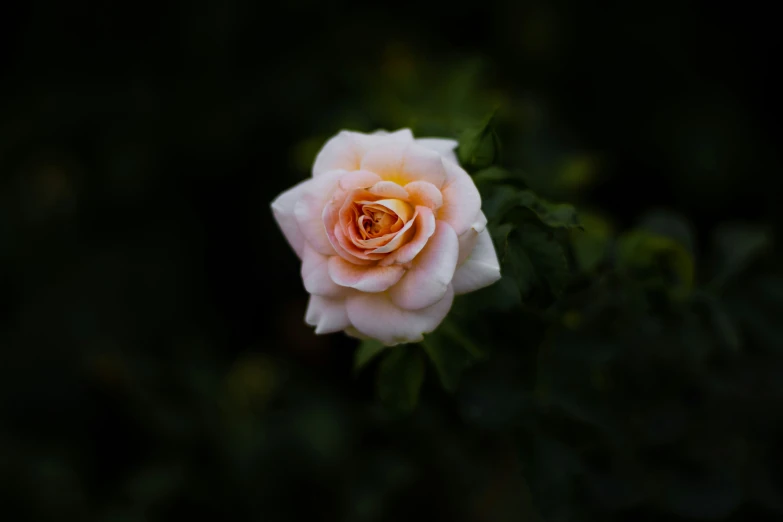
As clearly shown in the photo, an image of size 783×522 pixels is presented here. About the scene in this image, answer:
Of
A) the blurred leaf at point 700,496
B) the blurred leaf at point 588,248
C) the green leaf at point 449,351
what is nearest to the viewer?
the green leaf at point 449,351

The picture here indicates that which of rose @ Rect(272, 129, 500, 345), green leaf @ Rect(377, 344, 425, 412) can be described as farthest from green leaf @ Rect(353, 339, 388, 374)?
rose @ Rect(272, 129, 500, 345)

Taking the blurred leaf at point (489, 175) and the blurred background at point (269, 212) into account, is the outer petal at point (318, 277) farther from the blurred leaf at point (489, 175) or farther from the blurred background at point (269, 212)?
the blurred background at point (269, 212)

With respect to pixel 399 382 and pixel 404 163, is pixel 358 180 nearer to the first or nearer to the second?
pixel 404 163

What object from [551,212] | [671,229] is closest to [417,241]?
[551,212]

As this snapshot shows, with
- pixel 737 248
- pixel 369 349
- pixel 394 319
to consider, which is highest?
pixel 394 319

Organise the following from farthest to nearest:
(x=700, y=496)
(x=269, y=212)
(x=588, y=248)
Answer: (x=269, y=212)
(x=700, y=496)
(x=588, y=248)

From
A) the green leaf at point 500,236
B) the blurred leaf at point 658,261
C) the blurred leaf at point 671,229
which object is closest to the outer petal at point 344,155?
the green leaf at point 500,236
